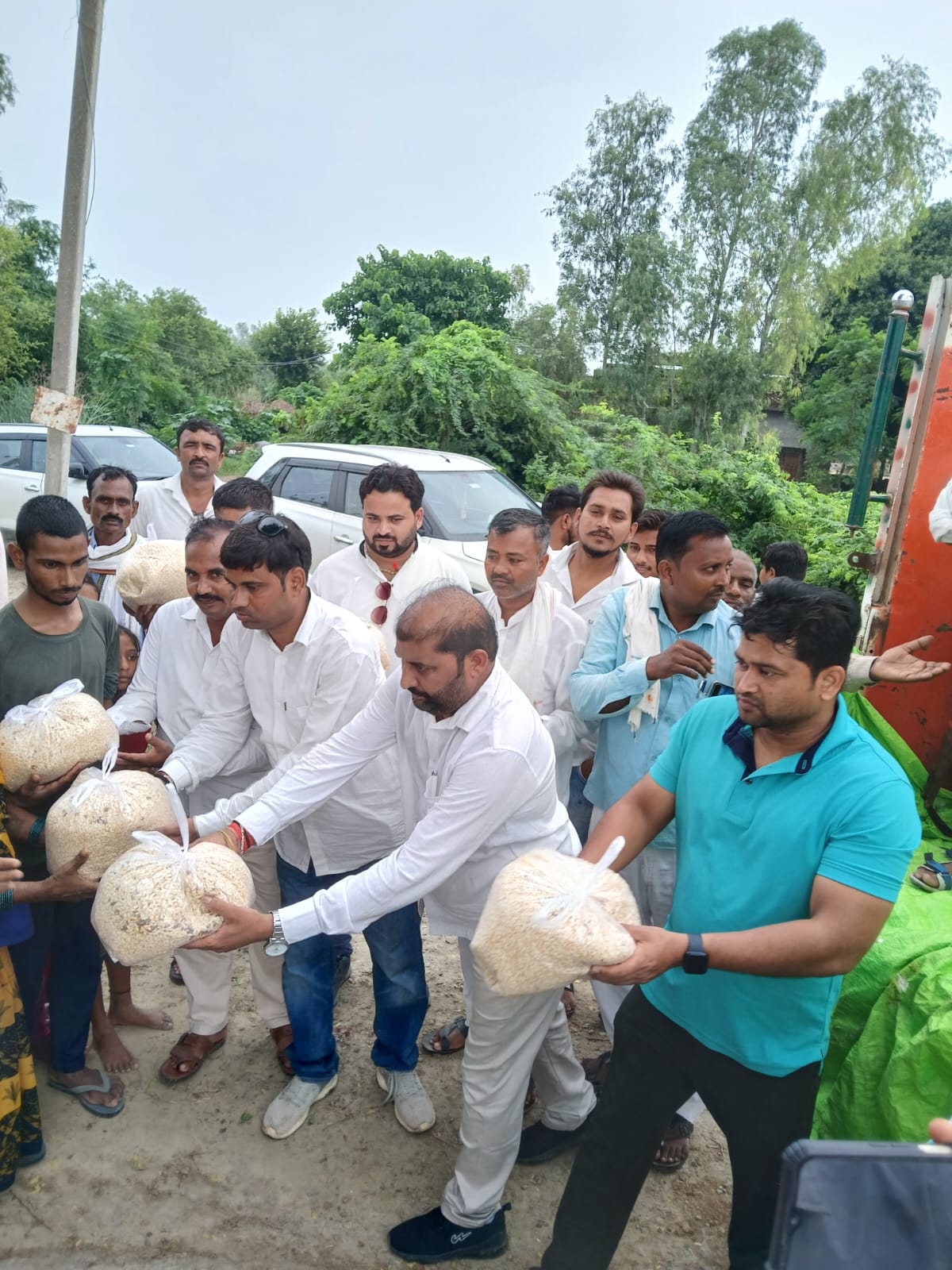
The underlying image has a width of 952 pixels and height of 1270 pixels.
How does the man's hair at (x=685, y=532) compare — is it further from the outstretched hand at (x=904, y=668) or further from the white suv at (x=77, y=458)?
the white suv at (x=77, y=458)

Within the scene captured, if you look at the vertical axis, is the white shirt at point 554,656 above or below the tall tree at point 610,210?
below

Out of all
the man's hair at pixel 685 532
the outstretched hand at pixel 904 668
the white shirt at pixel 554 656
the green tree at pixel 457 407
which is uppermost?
the green tree at pixel 457 407

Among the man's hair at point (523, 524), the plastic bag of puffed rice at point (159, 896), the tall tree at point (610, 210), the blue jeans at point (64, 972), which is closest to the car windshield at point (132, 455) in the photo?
the man's hair at point (523, 524)

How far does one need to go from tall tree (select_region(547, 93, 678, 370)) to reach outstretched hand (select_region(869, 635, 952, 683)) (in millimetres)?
22206

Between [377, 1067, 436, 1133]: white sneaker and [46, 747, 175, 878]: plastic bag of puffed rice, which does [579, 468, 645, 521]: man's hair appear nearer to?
[46, 747, 175, 878]: plastic bag of puffed rice

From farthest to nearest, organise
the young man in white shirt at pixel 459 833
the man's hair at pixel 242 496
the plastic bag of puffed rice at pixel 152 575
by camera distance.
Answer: the man's hair at pixel 242 496 → the plastic bag of puffed rice at pixel 152 575 → the young man in white shirt at pixel 459 833

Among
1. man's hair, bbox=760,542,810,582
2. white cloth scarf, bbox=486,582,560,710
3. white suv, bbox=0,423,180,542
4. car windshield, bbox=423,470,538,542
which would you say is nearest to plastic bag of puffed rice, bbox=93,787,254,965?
white cloth scarf, bbox=486,582,560,710

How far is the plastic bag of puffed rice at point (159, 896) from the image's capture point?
6.68 ft

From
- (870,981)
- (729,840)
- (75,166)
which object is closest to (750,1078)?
(729,840)

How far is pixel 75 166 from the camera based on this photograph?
5.80 meters

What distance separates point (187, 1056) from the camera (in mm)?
3045

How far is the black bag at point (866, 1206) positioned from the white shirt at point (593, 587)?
104 inches

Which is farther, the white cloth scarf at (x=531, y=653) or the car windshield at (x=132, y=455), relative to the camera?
the car windshield at (x=132, y=455)

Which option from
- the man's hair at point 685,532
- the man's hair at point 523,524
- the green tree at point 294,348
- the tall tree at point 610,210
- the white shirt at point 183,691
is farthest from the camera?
the green tree at point 294,348
